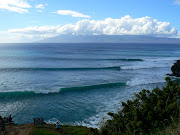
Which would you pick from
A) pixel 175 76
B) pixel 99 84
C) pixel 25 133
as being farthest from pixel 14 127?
pixel 175 76

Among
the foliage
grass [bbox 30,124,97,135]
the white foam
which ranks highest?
the foliage

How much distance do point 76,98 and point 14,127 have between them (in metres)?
10.6

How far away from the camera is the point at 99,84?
3128 centimetres

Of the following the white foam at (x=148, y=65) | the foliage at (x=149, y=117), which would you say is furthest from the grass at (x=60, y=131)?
the white foam at (x=148, y=65)

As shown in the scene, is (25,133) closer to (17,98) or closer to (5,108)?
(5,108)

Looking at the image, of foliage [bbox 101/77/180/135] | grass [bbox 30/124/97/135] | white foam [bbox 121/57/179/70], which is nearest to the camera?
foliage [bbox 101/77/180/135]

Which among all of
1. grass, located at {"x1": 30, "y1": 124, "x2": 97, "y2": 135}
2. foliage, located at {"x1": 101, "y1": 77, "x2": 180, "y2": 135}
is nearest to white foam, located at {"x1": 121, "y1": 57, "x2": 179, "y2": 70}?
grass, located at {"x1": 30, "y1": 124, "x2": 97, "y2": 135}

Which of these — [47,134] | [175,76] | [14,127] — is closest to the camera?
[47,134]

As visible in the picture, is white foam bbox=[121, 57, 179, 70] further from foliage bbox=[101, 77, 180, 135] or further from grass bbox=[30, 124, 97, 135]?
foliage bbox=[101, 77, 180, 135]

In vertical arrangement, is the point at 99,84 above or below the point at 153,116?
below

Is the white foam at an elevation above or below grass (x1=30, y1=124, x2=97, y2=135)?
above

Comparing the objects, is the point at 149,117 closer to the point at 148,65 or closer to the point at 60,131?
the point at 60,131

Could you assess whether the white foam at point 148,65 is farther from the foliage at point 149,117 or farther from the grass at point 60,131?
the foliage at point 149,117

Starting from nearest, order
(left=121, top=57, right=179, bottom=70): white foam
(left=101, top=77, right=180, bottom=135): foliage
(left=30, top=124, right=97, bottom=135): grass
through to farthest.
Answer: (left=101, top=77, right=180, bottom=135): foliage < (left=30, top=124, right=97, bottom=135): grass < (left=121, top=57, right=179, bottom=70): white foam
